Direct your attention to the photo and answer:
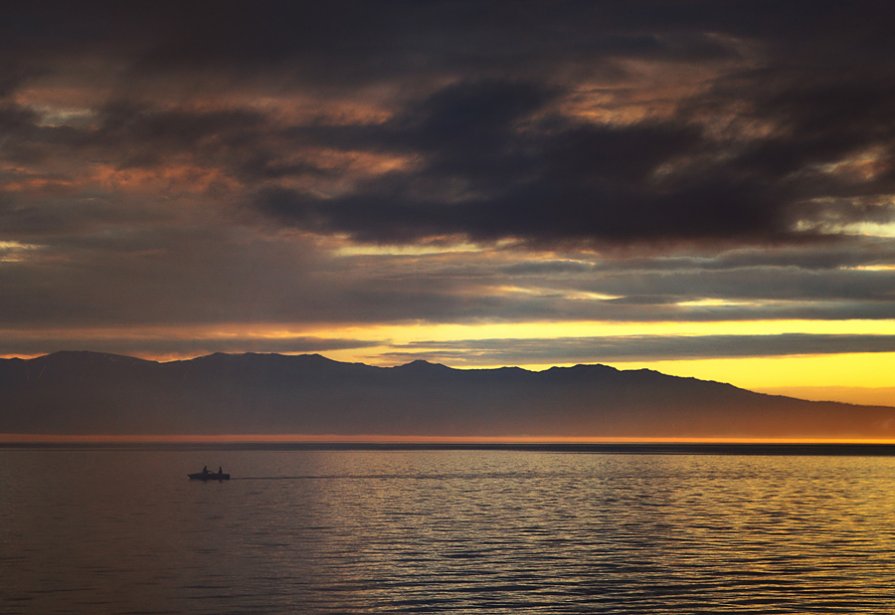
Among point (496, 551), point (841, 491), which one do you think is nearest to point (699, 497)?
point (841, 491)

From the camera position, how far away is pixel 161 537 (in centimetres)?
8588

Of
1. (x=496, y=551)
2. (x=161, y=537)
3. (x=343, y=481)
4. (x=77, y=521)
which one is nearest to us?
(x=496, y=551)

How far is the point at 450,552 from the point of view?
74250mm

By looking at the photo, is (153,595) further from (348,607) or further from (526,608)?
(526,608)

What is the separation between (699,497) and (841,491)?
83.8 ft

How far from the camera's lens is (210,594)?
190 ft

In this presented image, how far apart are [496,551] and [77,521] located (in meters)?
44.4

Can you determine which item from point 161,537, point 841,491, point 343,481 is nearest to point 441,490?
point 343,481

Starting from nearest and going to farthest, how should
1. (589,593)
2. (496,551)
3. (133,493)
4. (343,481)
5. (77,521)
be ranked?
(589,593) → (496,551) → (77,521) → (133,493) → (343,481)

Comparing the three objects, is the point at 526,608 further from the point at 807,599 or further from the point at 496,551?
the point at 496,551

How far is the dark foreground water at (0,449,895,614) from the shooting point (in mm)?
55656

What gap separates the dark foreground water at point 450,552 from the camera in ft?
183

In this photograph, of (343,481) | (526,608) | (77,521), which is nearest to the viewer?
(526,608)

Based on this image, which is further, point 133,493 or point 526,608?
point 133,493
